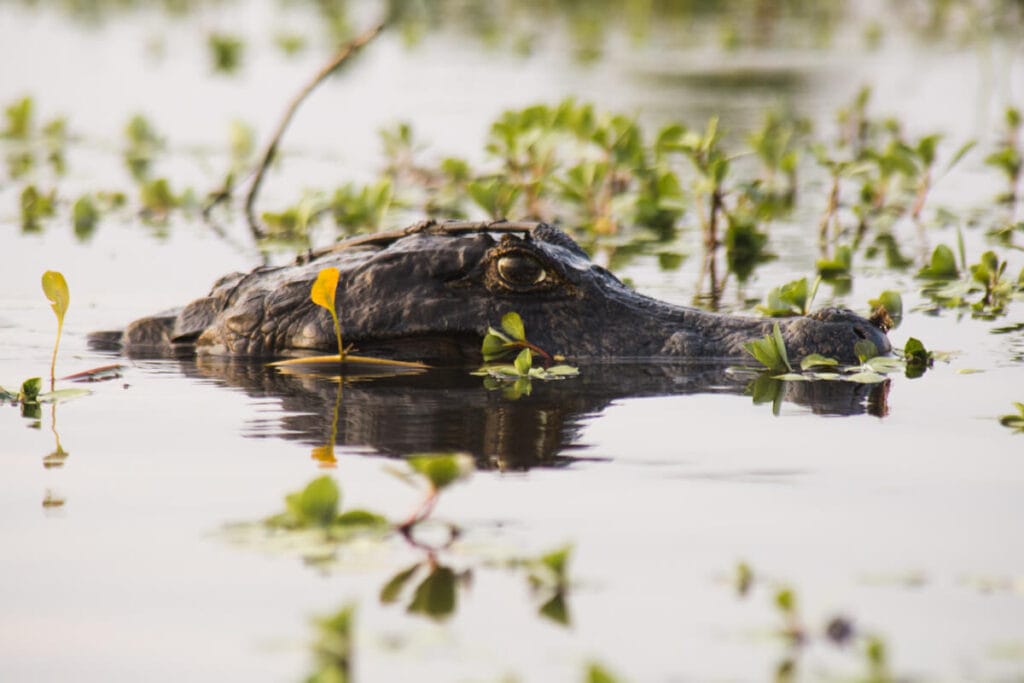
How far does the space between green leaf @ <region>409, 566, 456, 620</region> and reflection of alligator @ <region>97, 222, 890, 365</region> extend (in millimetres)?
2325

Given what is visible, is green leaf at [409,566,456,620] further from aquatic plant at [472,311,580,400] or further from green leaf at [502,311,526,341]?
green leaf at [502,311,526,341]

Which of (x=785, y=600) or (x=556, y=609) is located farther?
(x=556, y=609)

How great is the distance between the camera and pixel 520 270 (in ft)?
17.5

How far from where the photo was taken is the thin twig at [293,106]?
8.40 metres

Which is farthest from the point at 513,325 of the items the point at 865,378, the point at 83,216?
the point at 83,216

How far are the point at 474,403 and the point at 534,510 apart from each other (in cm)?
125

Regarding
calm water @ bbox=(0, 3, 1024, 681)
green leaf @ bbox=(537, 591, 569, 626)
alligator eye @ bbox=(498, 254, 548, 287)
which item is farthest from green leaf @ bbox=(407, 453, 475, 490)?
alligator eye @ bbox=(498, 254, 548, 287)

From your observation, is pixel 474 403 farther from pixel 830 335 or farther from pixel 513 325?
pixel 830 335

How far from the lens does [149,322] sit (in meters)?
5.97

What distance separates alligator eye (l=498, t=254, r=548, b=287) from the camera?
210 inches

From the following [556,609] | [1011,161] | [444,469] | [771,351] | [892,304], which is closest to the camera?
[556,609]

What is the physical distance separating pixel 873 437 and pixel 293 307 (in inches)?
86.1

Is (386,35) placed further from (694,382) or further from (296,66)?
(694,382)

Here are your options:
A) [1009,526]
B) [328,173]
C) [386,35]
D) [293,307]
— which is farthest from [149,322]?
[386,35]
